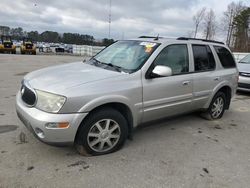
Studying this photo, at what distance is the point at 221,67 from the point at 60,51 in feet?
125

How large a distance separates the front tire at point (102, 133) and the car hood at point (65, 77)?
474mm

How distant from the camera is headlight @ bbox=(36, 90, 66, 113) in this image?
3.04 meters

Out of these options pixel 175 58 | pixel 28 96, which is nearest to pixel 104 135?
pixel 28 96

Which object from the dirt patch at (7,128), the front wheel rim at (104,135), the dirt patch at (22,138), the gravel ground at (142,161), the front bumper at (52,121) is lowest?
the gravel ground at (142,161)

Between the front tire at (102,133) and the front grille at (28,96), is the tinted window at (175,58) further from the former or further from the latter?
the front grille at (28,96)

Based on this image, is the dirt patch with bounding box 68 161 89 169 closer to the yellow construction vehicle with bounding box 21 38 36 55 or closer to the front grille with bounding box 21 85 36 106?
the front grille with bounding box 21 85 36 106

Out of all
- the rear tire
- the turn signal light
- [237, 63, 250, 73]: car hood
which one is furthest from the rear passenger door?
[237, 63, 250, 73]: car hood

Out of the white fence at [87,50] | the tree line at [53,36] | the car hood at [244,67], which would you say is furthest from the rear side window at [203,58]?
the tree line at [53,36]

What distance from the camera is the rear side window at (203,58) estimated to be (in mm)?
4677

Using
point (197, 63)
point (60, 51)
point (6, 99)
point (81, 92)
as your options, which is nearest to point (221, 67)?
point (197, 63)

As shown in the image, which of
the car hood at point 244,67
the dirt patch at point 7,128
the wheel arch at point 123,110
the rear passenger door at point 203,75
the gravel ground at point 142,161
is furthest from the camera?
the car hood at point 244,67

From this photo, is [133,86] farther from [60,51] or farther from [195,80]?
[60,51]

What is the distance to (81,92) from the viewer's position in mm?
3133

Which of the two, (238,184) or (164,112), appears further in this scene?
(164,112)
